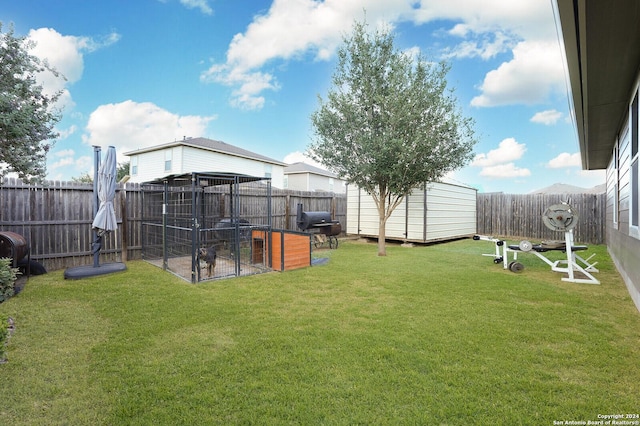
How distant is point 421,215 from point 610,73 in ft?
23.2

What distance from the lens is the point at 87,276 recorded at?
584 centimetres

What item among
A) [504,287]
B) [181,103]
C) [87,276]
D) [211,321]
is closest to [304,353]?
[211,321]

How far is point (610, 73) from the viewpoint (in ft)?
13.7

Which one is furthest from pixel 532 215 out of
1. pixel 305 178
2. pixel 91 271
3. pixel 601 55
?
pixel 305 178

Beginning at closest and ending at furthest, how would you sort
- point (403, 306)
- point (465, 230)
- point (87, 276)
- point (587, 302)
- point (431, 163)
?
point (403, 306) → point (587, 302) → point (87, 276) → point (431, 163) → point (465, 230)

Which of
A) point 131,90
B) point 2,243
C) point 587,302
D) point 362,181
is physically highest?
point 131,90

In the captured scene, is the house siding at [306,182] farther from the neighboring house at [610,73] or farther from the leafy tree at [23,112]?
the neighboring house at [610,73]

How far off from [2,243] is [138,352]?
4.58 metres

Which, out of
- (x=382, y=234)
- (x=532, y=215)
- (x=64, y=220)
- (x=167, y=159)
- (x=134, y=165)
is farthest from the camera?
(x=134, y=165)

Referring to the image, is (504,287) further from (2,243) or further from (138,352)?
(2,243)

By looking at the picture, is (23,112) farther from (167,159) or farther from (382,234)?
(167,159)

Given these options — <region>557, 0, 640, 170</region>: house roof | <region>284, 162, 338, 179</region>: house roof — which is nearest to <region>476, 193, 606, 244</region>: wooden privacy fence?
<region>557, 0, 640, 170</region>: house roof

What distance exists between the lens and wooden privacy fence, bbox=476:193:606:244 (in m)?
12.3

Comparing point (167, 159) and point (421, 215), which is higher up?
point (167, 159)
